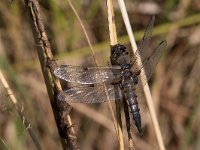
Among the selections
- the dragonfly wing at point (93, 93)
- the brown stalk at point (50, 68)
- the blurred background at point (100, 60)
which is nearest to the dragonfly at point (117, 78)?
the dragonfly wing at point (93, 93)

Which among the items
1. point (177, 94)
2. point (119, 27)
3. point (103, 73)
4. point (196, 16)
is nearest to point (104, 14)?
point (119, 27)

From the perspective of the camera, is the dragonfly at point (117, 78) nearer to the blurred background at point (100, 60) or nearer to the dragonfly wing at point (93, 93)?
the dragonfly wing at point (93, 93)

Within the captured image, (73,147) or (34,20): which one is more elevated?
(34,20)

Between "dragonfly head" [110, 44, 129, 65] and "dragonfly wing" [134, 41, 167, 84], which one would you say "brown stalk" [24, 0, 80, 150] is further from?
"dragonfly wing" [134, 41, 167, 84]

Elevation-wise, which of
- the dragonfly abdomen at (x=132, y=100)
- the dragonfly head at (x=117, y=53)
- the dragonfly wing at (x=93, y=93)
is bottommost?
the dragonfly abdomen at (x=132, y=100)

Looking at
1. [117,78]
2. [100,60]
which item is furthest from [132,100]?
[100,60]

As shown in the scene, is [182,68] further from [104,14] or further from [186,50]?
[104,14]
